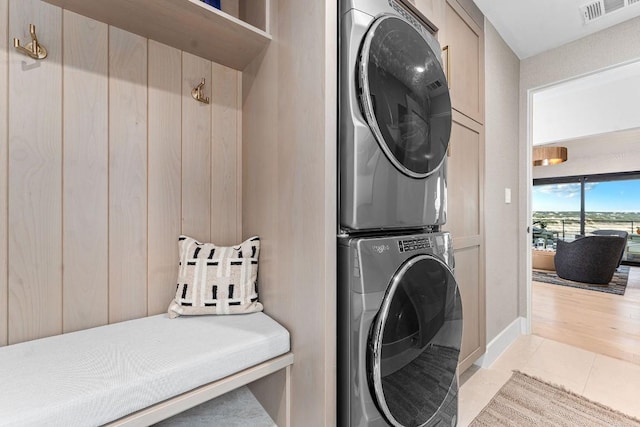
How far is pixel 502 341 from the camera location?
2.19 meters

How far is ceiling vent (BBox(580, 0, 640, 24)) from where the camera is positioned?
1.91 m

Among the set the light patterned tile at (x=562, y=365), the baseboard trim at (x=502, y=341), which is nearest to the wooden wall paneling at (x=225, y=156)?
the baseboard trim at (x=502, y=341)

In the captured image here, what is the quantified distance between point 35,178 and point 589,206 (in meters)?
8.71

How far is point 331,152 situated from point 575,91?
175 inches

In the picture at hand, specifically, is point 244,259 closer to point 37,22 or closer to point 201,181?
point 201,181

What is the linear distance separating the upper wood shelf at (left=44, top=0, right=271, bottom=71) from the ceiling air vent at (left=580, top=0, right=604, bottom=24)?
220cm

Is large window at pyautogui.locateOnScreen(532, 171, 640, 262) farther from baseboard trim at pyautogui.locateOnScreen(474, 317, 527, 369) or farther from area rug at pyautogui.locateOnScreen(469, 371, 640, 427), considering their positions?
area rug at pyautogui.locateOnScreen(469, 371, 640, 427)

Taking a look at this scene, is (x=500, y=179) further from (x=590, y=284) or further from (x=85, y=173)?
(x=590, y=284)

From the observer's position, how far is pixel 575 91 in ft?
12.2

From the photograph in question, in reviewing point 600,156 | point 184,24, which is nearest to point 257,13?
point 184,24

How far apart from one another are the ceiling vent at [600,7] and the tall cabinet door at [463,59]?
72 centimetres

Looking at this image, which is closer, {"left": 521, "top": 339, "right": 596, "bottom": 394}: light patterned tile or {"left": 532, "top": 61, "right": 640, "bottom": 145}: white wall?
{"left": 521, "top": 339, "right": 596, "bottom": 394}: light patterned tile

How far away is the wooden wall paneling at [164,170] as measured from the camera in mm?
1251

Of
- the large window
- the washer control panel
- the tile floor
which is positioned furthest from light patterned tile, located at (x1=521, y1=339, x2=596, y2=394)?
the large window
